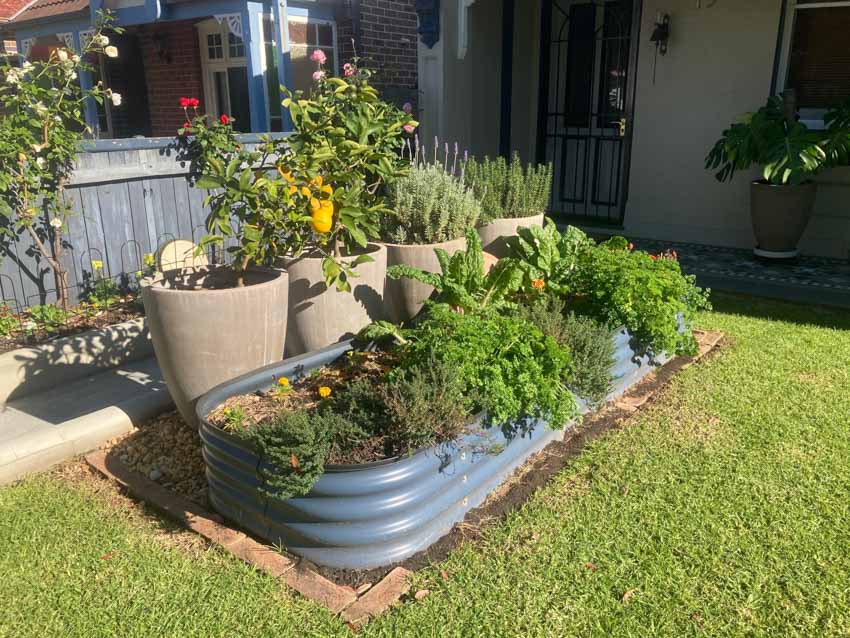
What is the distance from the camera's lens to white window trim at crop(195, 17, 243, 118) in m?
10.2

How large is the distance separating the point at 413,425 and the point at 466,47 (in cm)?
625

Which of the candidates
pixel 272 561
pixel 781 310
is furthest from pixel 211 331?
pixel 781 310

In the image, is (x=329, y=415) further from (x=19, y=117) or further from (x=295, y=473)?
(x=19, y=117)

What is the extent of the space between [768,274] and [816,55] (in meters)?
2.37

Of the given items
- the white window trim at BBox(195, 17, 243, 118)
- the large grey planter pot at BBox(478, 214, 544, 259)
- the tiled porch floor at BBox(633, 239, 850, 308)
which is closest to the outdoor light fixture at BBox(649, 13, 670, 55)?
the tiled porch floor at BBox(633, 239, 850, 308)

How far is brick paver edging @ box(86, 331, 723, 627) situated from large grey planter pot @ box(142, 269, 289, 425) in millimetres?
440

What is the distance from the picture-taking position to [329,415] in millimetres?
2662

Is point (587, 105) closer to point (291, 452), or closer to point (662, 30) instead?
point (662, 30)

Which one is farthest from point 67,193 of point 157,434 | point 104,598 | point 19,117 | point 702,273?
point 702,273

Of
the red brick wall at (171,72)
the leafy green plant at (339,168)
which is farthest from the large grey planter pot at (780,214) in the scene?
the red brick wall at (171,72)

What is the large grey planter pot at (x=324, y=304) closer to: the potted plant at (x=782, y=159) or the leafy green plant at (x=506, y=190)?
the leafy green plant at (x=506, y=190)

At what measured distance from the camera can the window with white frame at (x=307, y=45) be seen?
8383mm

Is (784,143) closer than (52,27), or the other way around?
(784,143)

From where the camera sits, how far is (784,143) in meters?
6.34
